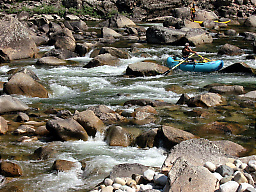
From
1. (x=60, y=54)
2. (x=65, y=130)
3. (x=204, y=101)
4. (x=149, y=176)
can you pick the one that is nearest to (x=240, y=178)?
(x=149, y=176)

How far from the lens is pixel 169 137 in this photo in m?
6.31

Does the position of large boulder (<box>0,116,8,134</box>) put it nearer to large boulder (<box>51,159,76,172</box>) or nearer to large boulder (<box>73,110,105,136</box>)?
large boulder (<box>73,110,105,136</box>)

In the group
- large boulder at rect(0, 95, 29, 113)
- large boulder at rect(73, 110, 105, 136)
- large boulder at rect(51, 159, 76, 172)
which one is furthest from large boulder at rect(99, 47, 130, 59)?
large boulder at rect(51, 159, 76, 172)

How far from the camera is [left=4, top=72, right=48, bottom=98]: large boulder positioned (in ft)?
32.4

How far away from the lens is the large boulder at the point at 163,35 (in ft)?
62.1

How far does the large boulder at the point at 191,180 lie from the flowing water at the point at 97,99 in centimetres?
→ 157

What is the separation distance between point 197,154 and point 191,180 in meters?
0.91

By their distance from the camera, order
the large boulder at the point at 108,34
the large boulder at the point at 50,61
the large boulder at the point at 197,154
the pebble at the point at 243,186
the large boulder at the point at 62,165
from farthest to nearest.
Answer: the large boulder at the point at 108,34 → the large boulder at the point at 50,61 → the large boulder at the point at 62,165 → the large boulder at the point at 197,154 → the pebble at the point at 243,186

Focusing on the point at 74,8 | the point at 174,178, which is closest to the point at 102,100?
the point at 174,178

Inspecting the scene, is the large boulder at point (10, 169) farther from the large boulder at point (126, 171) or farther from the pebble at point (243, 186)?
the pebble at point (243, 186)

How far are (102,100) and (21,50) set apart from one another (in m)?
7.68

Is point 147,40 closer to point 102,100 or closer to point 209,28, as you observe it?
point 209,28

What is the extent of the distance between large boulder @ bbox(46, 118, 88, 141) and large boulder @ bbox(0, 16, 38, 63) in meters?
9.45

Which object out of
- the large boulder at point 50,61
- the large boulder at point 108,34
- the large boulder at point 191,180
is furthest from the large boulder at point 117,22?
the large boulder at point 191,180
